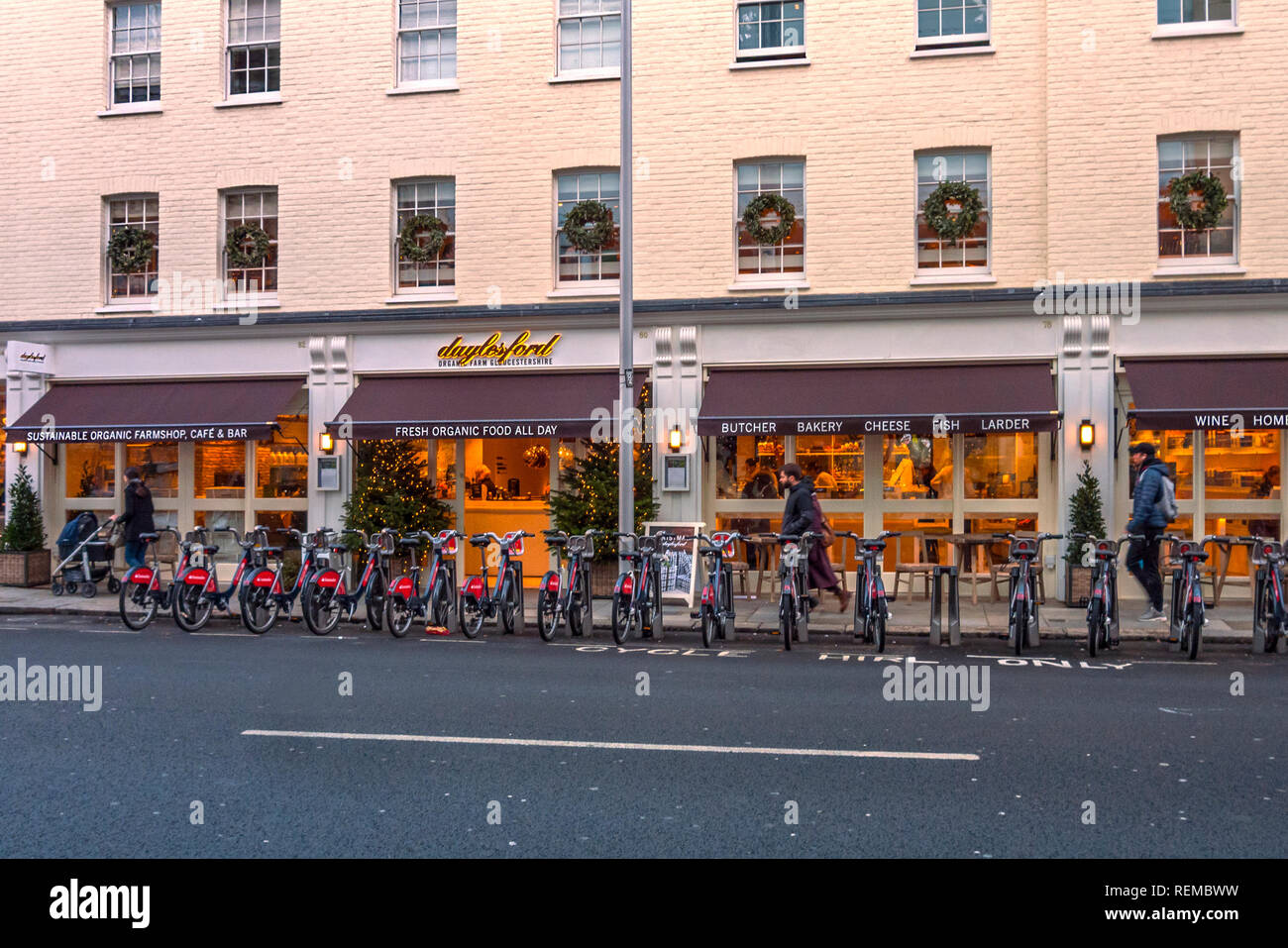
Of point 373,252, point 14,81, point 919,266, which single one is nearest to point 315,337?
point 373,252

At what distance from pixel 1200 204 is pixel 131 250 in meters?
16.2

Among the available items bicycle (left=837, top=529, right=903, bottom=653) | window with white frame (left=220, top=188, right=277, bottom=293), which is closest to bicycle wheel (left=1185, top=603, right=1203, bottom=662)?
bicycle (left=837, top=529, right=903, bottom=653)

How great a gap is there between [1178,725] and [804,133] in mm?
11161

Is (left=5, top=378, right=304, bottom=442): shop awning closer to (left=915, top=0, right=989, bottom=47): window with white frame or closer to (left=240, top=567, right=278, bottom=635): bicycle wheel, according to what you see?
(left=240, top=567, right=278, bottom=635): bicycle wheel

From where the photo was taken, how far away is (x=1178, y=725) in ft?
25.4

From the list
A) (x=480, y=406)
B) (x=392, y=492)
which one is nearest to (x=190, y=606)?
(x=392, y=492)

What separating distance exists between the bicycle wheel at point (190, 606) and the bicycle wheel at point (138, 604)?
1.44 feet

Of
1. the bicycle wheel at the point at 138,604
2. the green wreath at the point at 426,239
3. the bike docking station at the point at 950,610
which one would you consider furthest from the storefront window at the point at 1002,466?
the bicycle wheel at the point at 138,604

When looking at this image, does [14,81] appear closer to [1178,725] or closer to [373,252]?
[373,252]

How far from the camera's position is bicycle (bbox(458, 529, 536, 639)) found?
1258cm

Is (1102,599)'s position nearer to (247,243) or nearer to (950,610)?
(950,610)

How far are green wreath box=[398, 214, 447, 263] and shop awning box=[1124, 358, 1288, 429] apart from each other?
33.5 feet

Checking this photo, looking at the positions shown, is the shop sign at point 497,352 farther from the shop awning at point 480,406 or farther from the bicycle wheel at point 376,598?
the bicycle wheel at point 376,598

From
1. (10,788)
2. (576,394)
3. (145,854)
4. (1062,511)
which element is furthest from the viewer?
(576,394)
